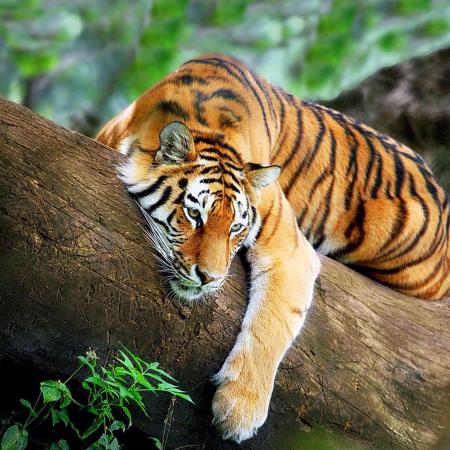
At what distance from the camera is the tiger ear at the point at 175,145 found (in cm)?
200

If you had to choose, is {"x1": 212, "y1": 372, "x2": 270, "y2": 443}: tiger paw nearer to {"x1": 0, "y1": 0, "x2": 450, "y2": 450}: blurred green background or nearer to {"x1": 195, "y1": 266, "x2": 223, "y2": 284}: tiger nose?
{"x1": 195, "y1": 266, "x2": 223, "y2": 284}: tiger nose

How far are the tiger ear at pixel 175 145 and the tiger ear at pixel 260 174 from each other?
0.64 ft

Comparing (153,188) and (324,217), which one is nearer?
(153,188)

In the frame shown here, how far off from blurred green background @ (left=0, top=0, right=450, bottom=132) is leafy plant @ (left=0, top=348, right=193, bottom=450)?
1285mm

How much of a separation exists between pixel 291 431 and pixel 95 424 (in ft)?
→ 2.18

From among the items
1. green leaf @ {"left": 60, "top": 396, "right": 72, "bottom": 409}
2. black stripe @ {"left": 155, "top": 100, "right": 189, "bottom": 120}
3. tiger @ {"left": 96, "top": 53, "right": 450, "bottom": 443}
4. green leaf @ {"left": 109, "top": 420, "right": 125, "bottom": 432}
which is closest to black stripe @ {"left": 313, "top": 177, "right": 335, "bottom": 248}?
tiger @ {"left": 96, "top": 53, "right": 450, "bottom": 443}

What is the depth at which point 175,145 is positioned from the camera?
81.0 inches

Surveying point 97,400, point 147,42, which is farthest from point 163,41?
point 97,400

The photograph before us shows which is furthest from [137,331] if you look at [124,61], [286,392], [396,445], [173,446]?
[124,61]

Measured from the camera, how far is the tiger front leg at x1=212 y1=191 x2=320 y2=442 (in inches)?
76.8

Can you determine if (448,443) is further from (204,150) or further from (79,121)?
(79,121)

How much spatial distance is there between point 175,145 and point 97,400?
765mm

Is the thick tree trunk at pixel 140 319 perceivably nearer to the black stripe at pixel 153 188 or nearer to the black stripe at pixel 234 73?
the black stripe at pixel 153 188

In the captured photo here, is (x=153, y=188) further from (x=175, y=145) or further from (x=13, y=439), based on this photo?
(x=13, y=439)
